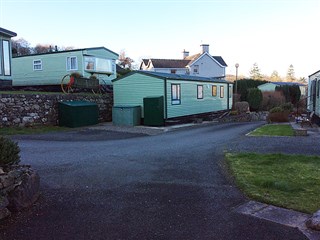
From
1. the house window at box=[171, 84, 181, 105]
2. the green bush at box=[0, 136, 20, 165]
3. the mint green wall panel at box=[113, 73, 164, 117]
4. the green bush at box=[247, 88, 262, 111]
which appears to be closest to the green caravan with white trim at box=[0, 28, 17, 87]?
the mint green wall panel at box=[113, 73, 164, 117]

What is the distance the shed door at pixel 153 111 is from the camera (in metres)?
18.3

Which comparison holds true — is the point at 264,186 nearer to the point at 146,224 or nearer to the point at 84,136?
the point at 146,224

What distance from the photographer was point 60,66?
25.7 metres

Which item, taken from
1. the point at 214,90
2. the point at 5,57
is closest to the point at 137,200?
the point at 5,57

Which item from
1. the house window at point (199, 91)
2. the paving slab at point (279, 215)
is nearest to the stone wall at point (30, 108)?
the house window at point (199, 91)

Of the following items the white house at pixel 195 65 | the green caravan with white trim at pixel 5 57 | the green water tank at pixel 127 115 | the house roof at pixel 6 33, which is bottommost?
the green water tank at pixel 127 115

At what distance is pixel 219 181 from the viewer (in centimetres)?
627

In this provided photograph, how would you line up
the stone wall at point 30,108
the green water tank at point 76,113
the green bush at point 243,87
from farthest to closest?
the green bush at point 243,87, the green water tank at point 76,113, the stone wall at point 30,108

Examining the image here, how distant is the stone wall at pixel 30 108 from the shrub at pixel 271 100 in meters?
20.1

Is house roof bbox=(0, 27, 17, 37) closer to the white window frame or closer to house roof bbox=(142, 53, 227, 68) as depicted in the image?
the white window frame

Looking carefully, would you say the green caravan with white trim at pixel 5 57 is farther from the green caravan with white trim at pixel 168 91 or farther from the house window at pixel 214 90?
the house window at pixel 214 90

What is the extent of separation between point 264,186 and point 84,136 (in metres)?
9.87

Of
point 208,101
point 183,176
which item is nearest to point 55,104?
point 208,101

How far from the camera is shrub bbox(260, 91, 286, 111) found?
3231 cm
